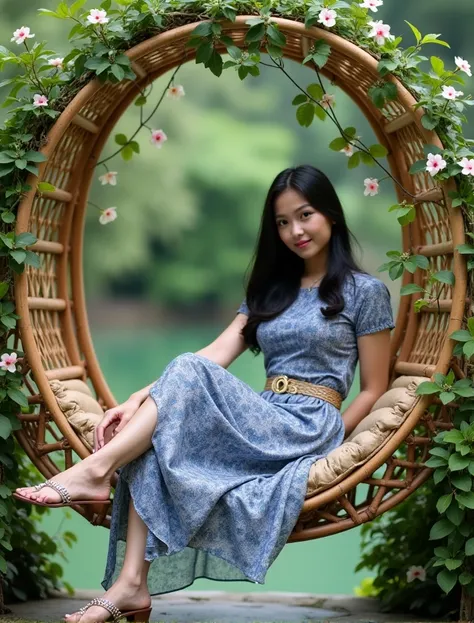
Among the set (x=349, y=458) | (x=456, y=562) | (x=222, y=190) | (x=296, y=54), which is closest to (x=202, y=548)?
(x=349, y=458)

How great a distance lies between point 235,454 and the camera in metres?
2.59

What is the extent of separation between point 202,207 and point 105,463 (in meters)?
12.5

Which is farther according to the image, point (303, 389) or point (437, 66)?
point (303, 389)

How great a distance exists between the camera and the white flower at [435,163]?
244 cm

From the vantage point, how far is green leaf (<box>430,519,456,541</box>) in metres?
2.45

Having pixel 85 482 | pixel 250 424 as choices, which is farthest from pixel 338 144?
pixel 85 482

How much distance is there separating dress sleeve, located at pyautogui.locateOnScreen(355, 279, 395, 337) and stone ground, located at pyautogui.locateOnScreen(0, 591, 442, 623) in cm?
82

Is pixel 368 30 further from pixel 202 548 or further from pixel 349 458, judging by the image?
pixel 202 548

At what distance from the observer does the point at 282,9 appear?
8.36 ft

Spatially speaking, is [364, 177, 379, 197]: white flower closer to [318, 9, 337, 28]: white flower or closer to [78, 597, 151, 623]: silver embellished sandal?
[318, 9, 337, 28]: white flower

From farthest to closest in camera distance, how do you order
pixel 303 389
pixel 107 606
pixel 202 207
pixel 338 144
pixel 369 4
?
Result: pixel 202 207 < pixel 338 144 < pixel 303 389 < pixel 369 4 < pixel 107 606

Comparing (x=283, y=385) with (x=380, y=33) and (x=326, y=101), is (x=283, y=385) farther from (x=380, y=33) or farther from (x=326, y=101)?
(x=380, y=33)

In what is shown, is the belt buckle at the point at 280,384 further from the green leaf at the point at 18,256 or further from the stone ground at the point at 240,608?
the green leaf at the point at 18,256

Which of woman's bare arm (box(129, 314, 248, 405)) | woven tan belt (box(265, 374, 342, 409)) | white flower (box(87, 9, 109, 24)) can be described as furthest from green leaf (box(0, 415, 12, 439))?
white flower (box(87, 9, 109, 24))
